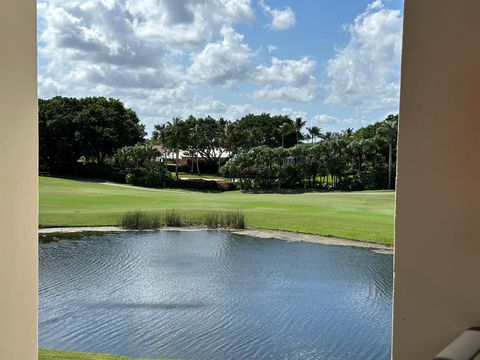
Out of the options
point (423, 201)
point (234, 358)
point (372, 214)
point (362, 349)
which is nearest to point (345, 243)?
point (372, 214)

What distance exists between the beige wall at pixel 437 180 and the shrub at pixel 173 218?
436 inches

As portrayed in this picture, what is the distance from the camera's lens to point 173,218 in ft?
39.5

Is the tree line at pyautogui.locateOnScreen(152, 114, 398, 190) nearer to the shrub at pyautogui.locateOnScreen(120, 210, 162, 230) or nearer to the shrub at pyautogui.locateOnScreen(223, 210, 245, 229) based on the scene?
the shrub at pyautogui.locateOnScreen(223, 210, 245, 229)

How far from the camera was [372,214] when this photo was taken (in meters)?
11.8

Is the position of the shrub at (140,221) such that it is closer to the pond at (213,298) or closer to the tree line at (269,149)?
the pond at (213,298)

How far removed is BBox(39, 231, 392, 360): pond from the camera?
241 inches

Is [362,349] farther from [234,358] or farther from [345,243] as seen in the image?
[345,243]

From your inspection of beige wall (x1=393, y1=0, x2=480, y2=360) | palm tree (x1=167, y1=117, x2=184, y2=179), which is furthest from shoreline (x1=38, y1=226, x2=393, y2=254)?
beige wall (x1=393, y1=0, x2=480, y2=360)

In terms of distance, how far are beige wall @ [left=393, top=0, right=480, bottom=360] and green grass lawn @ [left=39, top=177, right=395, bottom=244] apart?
956 cm

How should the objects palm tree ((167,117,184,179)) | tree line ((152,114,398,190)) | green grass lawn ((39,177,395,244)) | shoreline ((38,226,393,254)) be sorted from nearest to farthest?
shoreline ((38,226,393,254))
green grass lawn ((39,177,395,244))
tree line ((152,114,398,190))
palm tree ((167,117,184,179))

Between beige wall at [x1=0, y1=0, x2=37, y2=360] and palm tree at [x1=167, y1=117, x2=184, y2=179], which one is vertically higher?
palm tree at [x1=167, y1=117, x2=184, y2=179]

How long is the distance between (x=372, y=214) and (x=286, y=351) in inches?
264

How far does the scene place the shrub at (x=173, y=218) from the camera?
1185 centimetres

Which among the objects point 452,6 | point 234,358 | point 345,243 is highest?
point 452,6
